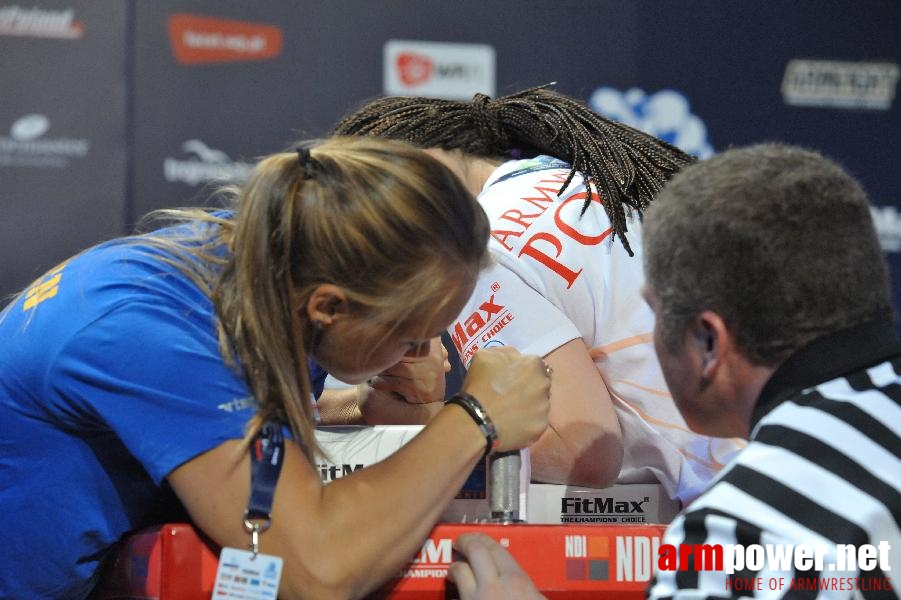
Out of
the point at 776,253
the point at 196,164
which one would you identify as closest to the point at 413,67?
the point at 196,164

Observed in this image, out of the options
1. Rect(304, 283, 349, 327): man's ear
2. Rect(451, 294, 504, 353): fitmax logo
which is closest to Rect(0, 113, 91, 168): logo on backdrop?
Rect(451, 294, 504, 353): fitmax logo

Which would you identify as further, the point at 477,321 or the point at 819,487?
the point at 477,321

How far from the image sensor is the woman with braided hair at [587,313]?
1.56 meters

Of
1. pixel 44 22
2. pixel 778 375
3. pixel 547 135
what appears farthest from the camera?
pixel 44 22

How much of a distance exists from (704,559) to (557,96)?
115 cm

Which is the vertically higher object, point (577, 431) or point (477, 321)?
point (477, 321)

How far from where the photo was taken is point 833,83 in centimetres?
386

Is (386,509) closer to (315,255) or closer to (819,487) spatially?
(315,255)

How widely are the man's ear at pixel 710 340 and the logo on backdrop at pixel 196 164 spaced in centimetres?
270

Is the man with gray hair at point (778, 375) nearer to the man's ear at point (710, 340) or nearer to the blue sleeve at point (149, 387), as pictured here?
the man's ear at point (710, 340)

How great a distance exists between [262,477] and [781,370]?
559 millimetres

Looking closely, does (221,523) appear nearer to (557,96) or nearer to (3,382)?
(3,382)

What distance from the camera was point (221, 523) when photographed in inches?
45.8

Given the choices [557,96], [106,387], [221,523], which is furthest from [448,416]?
[557,96]
